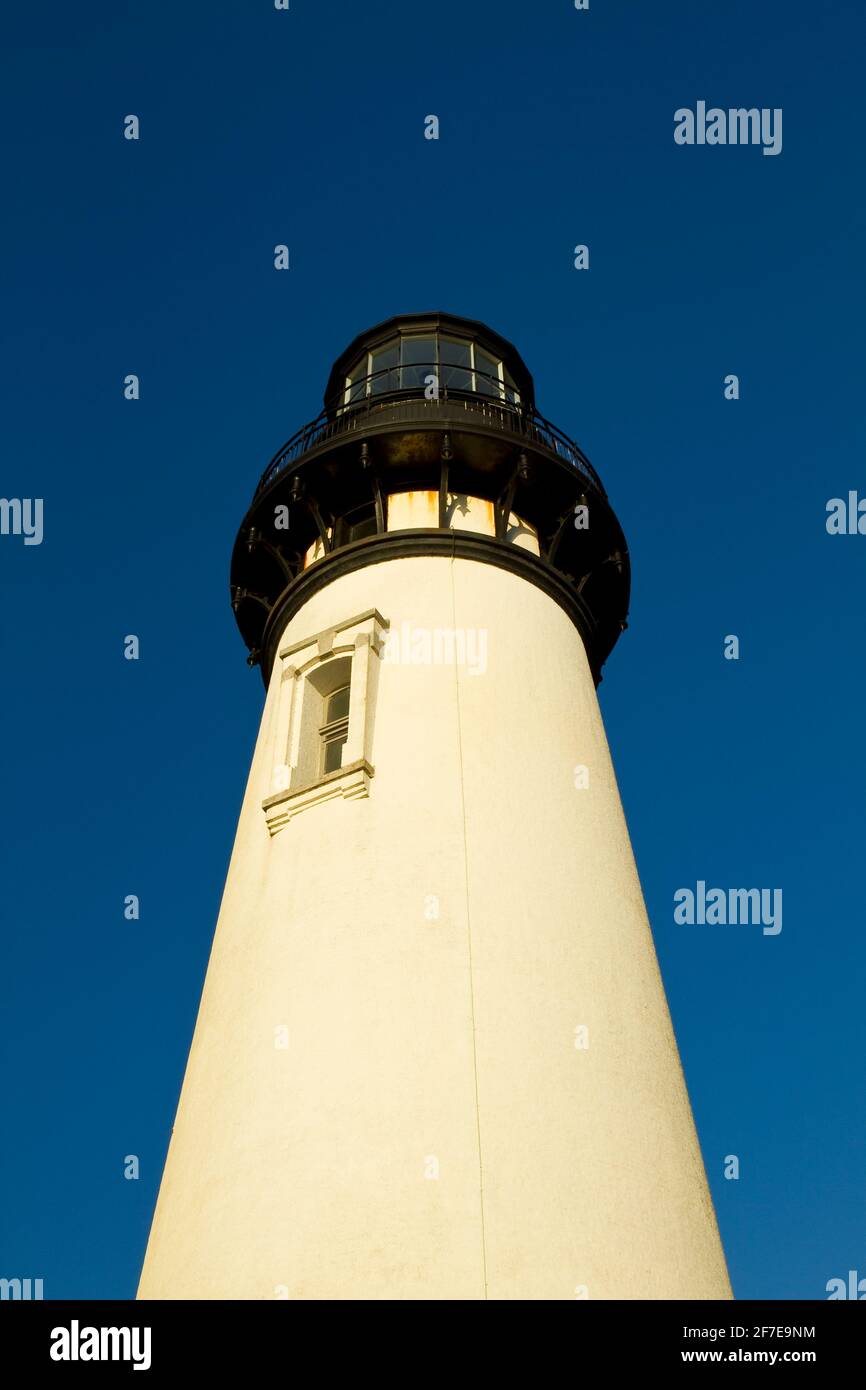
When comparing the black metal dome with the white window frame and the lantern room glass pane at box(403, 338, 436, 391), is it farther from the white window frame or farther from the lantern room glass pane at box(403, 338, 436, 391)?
the white window frame

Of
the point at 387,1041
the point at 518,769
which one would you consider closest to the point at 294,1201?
the point at 387,1041

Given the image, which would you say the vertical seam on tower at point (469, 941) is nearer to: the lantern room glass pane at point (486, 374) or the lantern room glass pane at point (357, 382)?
the lantern room glass pane at point (486, 374)

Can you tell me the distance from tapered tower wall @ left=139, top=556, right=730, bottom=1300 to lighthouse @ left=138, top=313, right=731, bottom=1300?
1.1 inches

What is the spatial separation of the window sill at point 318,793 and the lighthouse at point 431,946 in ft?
0.11

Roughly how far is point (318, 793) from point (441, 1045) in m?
3.81

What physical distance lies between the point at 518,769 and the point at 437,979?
10.7 feet

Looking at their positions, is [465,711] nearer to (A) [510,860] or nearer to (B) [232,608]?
(A) [510,860]

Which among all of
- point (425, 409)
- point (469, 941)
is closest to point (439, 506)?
point (425, 409)

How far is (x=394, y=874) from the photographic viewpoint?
14.0m

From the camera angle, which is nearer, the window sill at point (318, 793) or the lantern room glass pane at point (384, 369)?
the window sill at point (318, 793)

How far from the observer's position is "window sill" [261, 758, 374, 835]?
49.0 feet

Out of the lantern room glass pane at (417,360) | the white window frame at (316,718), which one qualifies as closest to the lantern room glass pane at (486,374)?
the lantern room glass pane at (417,360)

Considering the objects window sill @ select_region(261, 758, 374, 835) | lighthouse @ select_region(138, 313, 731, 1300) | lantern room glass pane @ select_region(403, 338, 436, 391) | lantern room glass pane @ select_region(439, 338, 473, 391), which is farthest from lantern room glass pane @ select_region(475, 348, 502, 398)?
window sill @ select_region(261, 758, 374, 835)

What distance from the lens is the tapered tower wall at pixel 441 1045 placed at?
11.4 meters
